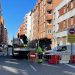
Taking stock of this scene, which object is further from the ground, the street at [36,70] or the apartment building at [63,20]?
the apartment building at [63,20]

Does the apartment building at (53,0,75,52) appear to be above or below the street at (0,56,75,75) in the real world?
above

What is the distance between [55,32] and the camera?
72.7m

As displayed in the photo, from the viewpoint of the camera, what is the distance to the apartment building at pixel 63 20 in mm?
58491

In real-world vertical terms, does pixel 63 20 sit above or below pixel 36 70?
above

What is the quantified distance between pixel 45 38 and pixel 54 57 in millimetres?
63990

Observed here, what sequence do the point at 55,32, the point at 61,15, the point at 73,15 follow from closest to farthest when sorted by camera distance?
the point at 73,15 < the point at 61,15 < the point at 55,32

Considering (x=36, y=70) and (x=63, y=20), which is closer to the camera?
(x=36, y=70)

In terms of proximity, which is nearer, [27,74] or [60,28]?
[27,74]

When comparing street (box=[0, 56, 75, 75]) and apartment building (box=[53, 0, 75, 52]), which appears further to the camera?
→ apartment building (box=[53, 0, 75, 52])

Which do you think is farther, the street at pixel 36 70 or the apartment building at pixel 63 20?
the apartment building at pixel 63 20

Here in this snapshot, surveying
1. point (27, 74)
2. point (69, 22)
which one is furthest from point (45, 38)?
point (27, 74)

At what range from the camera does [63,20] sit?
64875 mm

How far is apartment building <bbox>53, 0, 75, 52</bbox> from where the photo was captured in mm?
58491

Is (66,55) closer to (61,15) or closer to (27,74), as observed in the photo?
(27,74)
